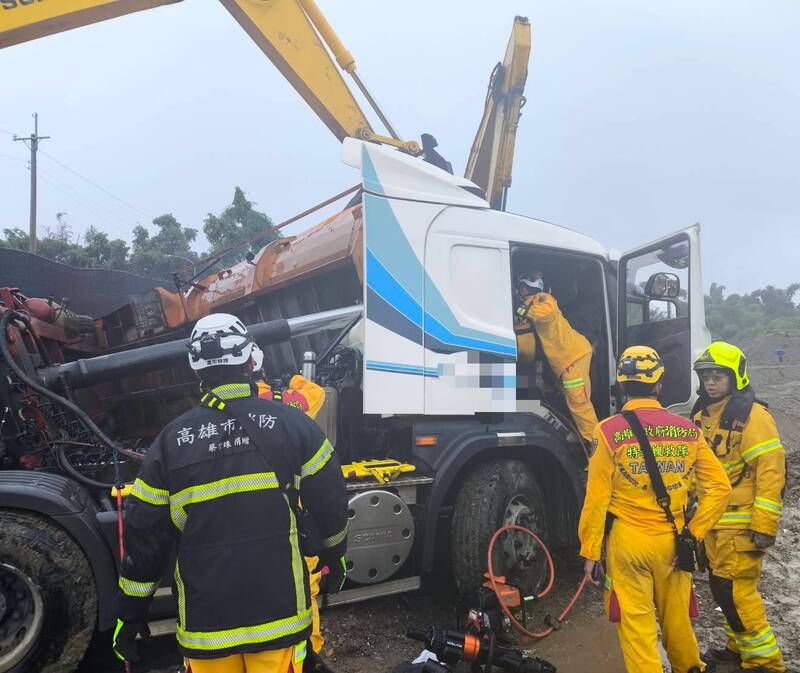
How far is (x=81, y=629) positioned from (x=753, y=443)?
350 centimetres

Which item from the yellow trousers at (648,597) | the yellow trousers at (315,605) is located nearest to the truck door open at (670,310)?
the yellow trousers at (648,597)

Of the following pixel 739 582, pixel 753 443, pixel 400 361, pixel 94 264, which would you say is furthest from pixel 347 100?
pixel 94 264

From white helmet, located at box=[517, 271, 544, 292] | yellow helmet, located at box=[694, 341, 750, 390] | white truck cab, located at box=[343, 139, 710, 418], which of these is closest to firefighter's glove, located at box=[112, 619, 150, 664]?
white truck cab, located at box=[343, 139, 710, 418]

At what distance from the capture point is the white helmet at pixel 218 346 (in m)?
1.97

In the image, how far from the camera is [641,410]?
282 cm

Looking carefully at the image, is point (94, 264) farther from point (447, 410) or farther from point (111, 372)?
point (447, 410)

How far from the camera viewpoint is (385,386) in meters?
3.56

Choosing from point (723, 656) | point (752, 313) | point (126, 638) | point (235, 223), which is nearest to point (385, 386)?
point (126, 638)

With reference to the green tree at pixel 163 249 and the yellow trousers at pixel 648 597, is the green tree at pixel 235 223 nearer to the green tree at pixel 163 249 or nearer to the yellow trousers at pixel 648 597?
the green tree at pixel 163 249

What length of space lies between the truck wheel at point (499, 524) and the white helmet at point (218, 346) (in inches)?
87.1

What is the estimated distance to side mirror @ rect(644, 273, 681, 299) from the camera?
4.37m

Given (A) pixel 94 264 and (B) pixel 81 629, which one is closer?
(B) pixel 81 629

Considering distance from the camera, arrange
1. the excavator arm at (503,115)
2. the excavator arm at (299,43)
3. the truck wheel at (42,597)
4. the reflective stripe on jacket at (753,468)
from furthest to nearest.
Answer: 1. the excavator arm at (503,115)
2. the excavator arm at (299,43)
3. the reflective stripe on jacket at (753,468)
4. the truck wheel at (42,597)

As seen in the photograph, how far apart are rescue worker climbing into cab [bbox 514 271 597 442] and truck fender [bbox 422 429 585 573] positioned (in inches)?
13.6
